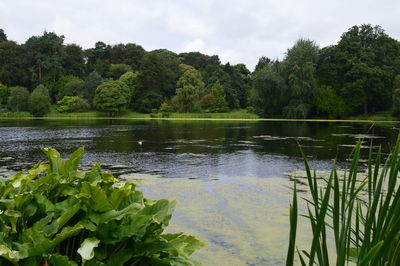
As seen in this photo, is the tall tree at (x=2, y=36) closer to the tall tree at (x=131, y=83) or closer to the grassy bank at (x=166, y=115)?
the grassy bank at (x=166, y=115)

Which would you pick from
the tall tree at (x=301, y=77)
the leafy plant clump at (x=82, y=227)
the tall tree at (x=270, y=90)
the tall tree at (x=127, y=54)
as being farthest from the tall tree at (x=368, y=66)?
the leafy plant clump at (x=82, y=227)

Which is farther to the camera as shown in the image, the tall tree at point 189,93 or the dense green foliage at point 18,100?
the tall tree at point 189,93

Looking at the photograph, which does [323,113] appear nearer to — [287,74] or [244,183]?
[287,74]

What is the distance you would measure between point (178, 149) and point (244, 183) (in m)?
6.74

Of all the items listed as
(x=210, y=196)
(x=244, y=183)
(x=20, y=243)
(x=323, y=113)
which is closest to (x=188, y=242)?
(x=20, y=243)

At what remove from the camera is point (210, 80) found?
2383 inches

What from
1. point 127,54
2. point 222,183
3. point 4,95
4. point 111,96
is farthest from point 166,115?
point 222,183

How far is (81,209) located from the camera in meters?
2.28

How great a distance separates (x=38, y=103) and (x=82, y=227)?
2136 inches

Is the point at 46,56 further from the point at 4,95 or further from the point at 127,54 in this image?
the point at 127,54

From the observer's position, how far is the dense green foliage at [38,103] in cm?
5100

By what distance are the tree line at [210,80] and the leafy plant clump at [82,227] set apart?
42.4m

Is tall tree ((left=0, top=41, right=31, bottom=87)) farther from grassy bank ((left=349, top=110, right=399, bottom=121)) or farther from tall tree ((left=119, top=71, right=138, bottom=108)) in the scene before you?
grassy bank ((left=349, top=110, right=399, bottom=121))

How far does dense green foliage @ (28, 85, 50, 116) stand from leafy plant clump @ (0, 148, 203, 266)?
5327cm
